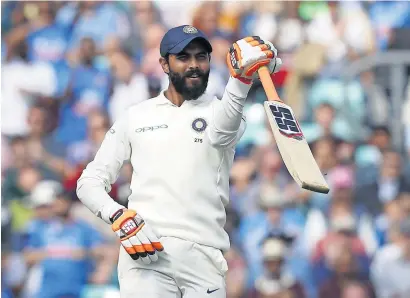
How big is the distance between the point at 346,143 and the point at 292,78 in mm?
806

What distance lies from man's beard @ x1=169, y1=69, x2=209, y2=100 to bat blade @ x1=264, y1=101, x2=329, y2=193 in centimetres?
33

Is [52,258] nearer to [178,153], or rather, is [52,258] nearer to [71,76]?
[71,76]

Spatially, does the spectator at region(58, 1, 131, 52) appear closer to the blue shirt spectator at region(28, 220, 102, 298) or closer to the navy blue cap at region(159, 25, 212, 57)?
the blue shirt spectator at region(28, 220, 102, 298)

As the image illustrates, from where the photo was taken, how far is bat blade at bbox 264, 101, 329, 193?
4117 mm

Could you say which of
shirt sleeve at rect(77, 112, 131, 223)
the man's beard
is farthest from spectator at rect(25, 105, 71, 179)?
the man's beard

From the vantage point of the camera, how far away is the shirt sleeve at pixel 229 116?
14.1ft

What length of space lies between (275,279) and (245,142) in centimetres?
141

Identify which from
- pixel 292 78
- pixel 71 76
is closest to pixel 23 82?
pixel 71 76

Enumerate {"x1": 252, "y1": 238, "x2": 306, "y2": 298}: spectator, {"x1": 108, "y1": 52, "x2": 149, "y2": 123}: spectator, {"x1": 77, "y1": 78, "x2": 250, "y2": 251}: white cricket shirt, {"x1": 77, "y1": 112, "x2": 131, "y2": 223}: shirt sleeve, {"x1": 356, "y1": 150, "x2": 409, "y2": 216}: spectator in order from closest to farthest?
{"x1": 77, "y1": 78, "x2": 250, "y2": 251}: white cricket shirt
{"x1": 77, "y1": 112, "x2": 131, "y2": 223}: shirt sleeve
{"x1": 252, "y1": 238, "x2": 306, "y2": 298}: spectator
{"x1": 356, "y1": 150, "x2": 409, "y2": 216}: spectator
{"x1": 108, "y1": 52, "x2": 149, "y2": 123}: spectator

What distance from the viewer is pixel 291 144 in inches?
170

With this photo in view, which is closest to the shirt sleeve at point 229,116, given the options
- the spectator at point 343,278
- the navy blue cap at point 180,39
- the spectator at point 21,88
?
the navy blue cap at point 180,39

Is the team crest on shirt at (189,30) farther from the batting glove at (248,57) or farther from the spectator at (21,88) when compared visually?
the spectator at (21,88)

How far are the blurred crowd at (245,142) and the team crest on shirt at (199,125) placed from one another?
384 centimetres

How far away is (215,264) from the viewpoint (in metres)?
4.46
